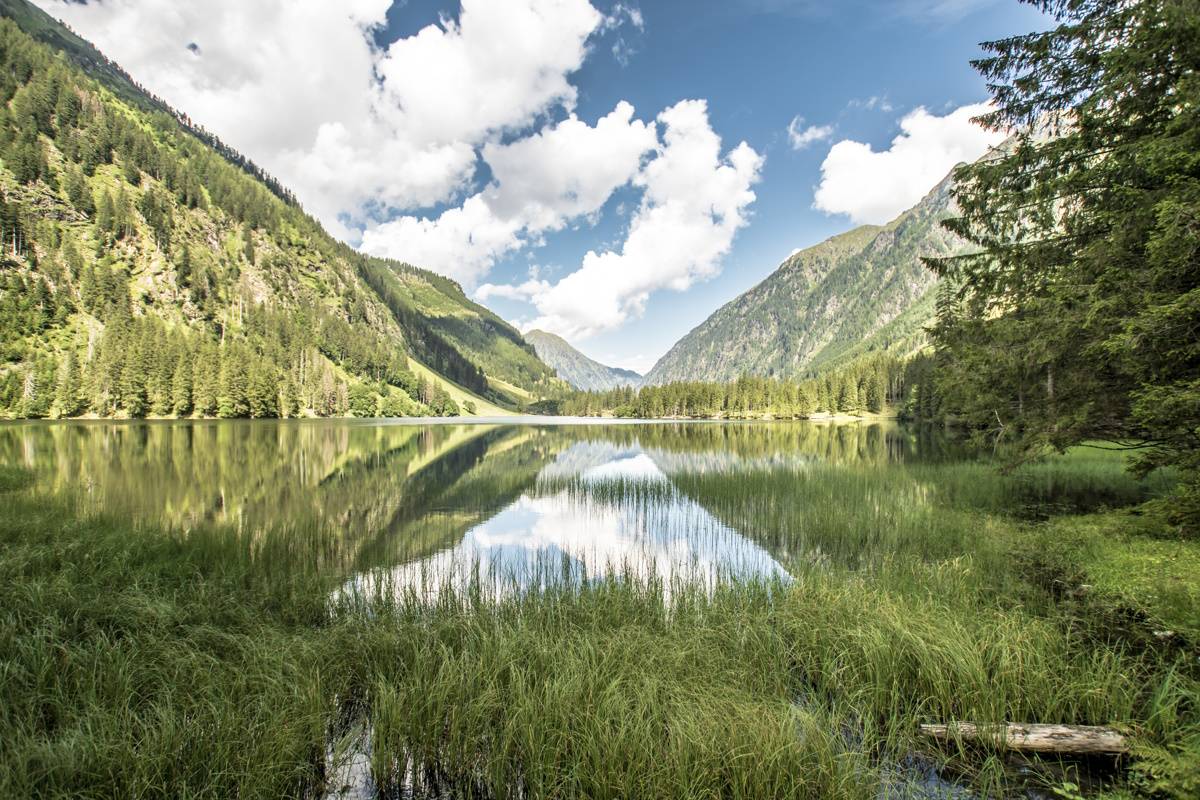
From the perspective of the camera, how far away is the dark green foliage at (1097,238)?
8.34m

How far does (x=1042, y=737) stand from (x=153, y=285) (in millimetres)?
163317

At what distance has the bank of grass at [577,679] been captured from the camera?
386cm

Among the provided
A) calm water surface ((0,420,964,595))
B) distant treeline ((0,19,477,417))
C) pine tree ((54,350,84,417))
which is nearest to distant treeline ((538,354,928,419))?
distant treeline ((0,19,477,417))

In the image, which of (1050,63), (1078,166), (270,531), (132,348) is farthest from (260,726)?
(132,348)

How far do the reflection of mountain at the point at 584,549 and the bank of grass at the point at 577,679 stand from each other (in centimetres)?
122

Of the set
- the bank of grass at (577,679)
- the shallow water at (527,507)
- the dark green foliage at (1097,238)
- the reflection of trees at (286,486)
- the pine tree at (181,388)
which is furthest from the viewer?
the pine tree at (181,388)

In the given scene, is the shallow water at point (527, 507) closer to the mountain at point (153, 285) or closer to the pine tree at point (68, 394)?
the pine tree at point (68, 394)

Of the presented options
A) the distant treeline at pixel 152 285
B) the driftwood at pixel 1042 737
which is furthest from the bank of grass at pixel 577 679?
the distant treeline at pixel 152 285

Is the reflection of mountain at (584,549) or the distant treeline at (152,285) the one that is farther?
the distant treeline at (152,285)

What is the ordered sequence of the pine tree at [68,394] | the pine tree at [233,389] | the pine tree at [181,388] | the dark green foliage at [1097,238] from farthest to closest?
the pine tree at [233,389], the pine tree at [181,388], the pine tree at [68,394], the dark green foliage at [1097,238]

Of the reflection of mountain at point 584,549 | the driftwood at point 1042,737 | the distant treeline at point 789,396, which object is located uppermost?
the distant treeline at point 789,396

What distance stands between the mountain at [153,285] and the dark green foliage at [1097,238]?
10498 cm

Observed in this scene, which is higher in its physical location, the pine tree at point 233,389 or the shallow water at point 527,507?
the pine tree at point 233,389

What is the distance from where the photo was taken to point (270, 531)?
1319 centimetres
